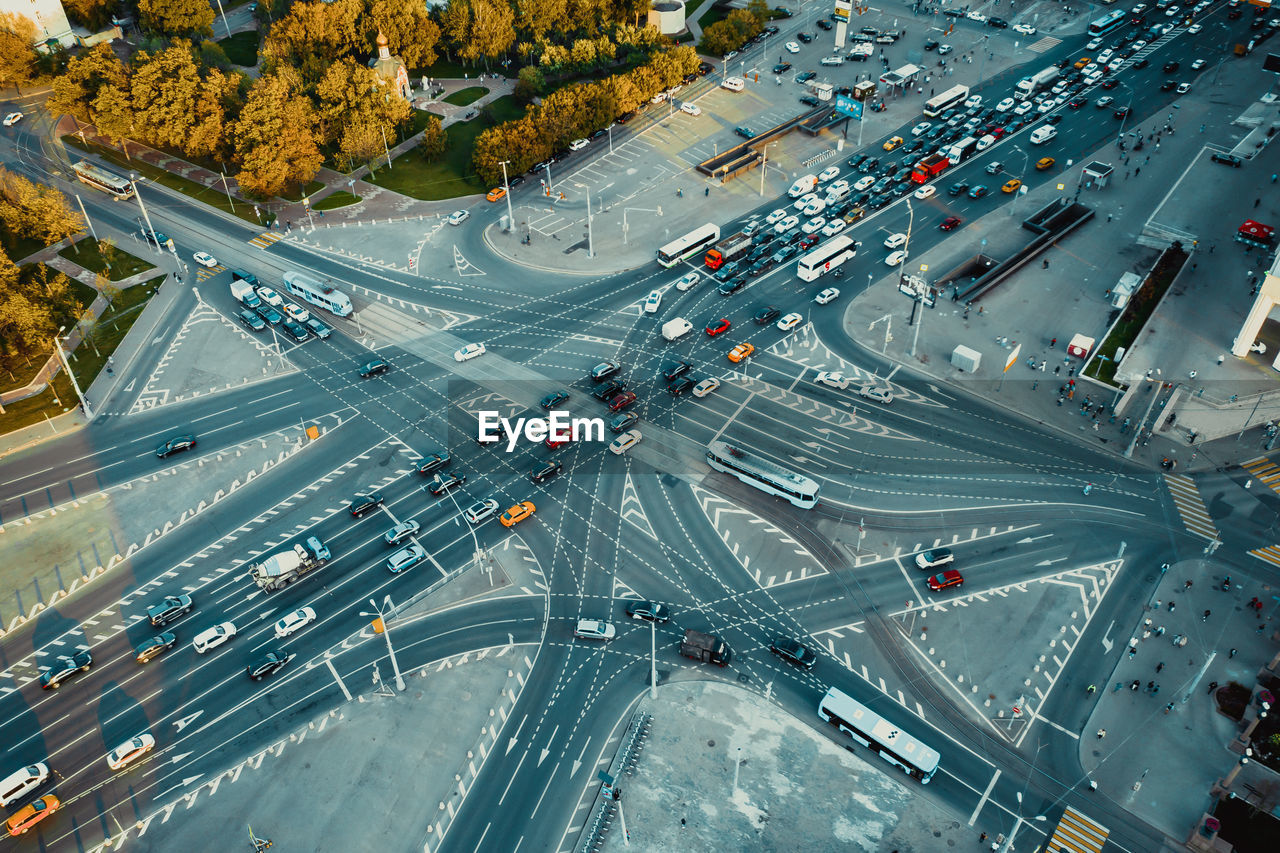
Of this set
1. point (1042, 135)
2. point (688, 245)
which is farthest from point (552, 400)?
point (1042, 135)

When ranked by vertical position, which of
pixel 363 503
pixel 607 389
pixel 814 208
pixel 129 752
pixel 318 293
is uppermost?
pixel 318 293

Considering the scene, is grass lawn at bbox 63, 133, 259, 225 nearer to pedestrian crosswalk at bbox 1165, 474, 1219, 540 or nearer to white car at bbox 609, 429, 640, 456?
white car at bbox 609, 429, 640, 456

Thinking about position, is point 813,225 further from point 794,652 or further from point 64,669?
point 64,669

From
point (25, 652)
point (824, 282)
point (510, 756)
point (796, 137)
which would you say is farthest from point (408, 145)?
point (510, 756)

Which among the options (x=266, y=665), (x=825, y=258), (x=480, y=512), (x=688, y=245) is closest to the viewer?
(x=266, y=665)

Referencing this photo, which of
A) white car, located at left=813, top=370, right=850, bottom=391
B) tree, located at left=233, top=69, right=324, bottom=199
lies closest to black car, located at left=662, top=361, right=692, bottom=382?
white car, located at left=813, top=370, right=850, bottom=391

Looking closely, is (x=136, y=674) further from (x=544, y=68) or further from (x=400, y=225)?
(x=544, y=68)

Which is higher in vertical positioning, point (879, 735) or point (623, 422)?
point (623, 422)

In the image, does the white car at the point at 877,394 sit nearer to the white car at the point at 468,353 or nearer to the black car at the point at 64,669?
the white car at the point at 468,353
